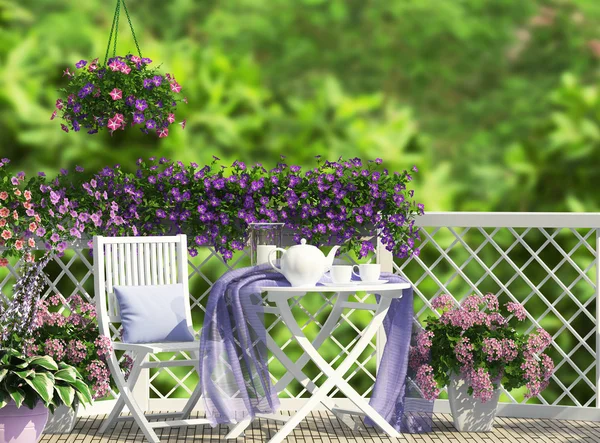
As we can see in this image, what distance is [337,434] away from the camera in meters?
4.52

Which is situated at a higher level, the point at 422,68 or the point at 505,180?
the point at 422,68

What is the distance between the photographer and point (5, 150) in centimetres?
749

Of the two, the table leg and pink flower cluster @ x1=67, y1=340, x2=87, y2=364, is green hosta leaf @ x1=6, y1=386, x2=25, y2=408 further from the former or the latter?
the table leg

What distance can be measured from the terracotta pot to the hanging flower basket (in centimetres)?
156

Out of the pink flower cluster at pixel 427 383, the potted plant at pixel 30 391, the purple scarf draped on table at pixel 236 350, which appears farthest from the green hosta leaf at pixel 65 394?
the pink flower cluster at pixel 427 383

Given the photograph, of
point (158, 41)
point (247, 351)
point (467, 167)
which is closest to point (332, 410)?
point (247, 351)

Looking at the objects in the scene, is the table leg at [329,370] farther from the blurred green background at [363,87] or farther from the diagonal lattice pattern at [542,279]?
the blurred green background at [363,87]

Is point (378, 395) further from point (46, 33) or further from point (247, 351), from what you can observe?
point (46, 33)

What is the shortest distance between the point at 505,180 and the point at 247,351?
421 centimetres

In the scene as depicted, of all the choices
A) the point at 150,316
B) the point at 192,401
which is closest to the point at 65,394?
the point at 150,316

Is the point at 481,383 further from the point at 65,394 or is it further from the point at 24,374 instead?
the point at 24,374

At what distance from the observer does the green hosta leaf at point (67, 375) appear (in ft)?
13.4

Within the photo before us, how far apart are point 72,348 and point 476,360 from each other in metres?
1.98

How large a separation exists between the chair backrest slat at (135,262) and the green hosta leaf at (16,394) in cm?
60
